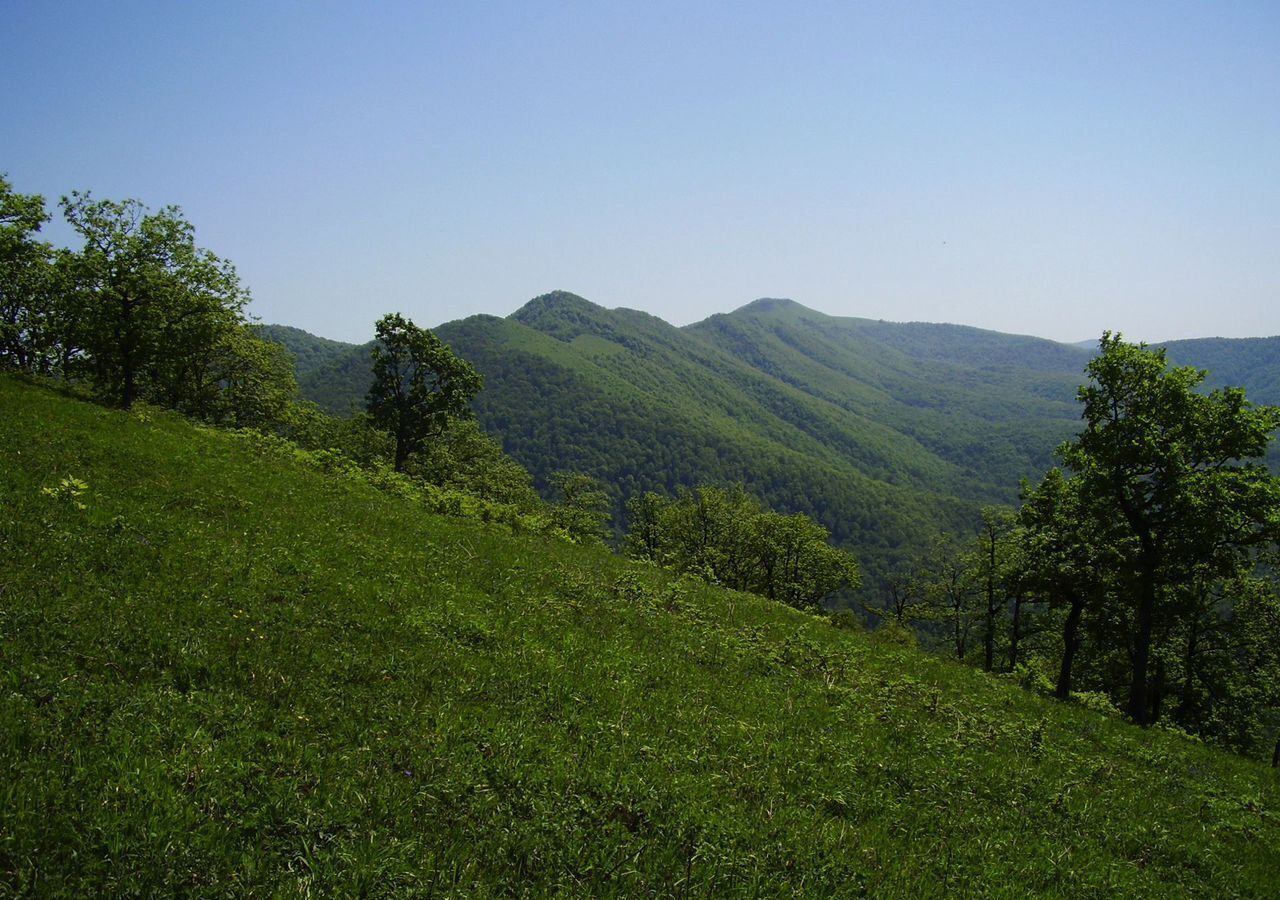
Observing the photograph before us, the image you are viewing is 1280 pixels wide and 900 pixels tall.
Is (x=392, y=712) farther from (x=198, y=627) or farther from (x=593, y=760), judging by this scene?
(x=198, y=627)

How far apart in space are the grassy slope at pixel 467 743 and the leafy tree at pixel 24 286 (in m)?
16.7

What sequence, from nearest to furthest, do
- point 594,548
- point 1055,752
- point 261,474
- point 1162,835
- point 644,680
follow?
point 1162,835 < point 644,680 < point 1055,752 < point 261,474 < point 594,548

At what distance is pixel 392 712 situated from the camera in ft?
29.1

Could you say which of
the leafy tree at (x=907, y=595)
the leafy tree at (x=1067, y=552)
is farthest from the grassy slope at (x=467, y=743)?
the leafy tree at (x=907, y=595)

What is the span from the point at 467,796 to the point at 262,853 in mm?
2279

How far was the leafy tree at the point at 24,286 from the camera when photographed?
2770cm

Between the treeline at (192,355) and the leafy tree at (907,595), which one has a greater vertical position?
the treeline at (192,355)

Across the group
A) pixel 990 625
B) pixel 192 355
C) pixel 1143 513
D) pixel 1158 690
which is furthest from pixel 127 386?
pixel 1158 690

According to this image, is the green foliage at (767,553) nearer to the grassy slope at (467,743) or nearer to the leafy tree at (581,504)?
the leafy tree at (581,504)

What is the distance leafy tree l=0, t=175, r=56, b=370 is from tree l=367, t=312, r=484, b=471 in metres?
17.2

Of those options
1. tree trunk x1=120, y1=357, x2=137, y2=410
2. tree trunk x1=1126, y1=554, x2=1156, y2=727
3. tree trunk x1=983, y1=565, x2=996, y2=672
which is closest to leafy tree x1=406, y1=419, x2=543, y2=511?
tree trunk x1=120, y1=357, x2=137, y2=410

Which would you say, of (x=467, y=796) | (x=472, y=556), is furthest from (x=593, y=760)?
(x=472, y=556)

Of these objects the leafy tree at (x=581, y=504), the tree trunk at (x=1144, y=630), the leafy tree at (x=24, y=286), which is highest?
the leafy tree at (x=24, y=286)

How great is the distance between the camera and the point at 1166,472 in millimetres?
22734
